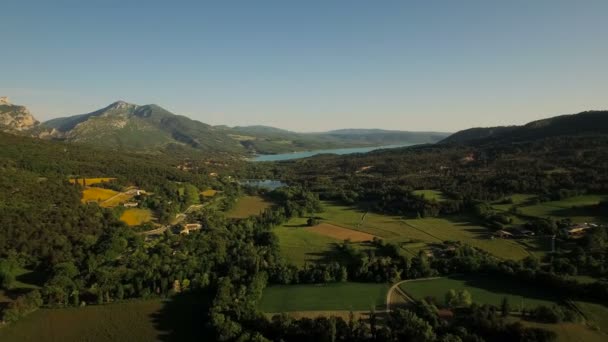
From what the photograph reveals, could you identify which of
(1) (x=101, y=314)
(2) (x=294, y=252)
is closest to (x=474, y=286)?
(2) (x=294, y=252)

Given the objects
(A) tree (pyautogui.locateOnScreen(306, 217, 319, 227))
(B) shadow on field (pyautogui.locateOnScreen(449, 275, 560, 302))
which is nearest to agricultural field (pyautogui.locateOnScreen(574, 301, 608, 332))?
(B) shadow on field (pyautogui.locateOnScreen(449, 275, 560, 302))

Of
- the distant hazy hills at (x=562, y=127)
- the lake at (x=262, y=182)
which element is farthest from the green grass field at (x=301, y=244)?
the distant hazy hills at (x=562, y=127)

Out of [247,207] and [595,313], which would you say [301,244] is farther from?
[595,313]

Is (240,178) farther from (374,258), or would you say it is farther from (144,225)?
(374,258)

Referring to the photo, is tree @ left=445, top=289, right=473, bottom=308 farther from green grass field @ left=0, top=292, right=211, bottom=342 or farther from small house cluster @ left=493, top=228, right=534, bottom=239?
small house cluster @ left=493, top=228, right=534, bottom=239

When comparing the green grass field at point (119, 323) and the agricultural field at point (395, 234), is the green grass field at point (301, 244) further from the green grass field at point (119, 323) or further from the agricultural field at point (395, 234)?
the green grass field at point (119, 323)

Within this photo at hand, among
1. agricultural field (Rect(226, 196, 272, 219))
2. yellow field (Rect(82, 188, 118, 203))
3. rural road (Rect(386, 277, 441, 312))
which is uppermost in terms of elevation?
yellow field (Rect(82, 188, 118, 203))
